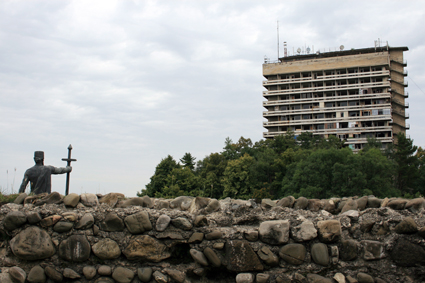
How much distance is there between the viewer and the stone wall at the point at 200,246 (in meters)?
4.56

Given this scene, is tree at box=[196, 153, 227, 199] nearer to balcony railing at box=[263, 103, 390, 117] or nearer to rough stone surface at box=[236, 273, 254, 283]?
balcony railing at box=[263, 103, 390, 117]

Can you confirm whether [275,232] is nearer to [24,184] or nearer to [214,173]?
[24,184]

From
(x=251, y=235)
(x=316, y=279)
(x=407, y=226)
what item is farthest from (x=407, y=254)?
(x=251, y=235)

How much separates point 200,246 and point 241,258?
1.71ft

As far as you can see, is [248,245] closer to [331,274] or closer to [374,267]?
[331,274]

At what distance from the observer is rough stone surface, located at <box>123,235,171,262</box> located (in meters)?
4.66

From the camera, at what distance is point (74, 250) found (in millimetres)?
4652

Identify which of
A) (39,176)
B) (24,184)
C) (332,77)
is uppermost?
(332,77)

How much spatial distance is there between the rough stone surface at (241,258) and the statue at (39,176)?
3.84 m

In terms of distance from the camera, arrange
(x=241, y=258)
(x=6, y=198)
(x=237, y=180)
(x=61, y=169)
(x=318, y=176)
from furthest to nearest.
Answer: (x=237, y=180) → (x=318, y=176) → (x=61, y=169) → (x=6, y=198) → (x=241, y=258)

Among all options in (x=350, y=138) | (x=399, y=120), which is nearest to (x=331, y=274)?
(x=350, y=138)

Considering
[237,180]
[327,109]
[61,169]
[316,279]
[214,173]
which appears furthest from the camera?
[327,109]

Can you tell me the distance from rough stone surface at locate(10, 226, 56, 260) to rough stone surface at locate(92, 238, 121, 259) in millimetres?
529

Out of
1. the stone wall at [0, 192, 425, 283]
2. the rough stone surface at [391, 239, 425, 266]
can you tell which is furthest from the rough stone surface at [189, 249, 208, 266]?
the rough stone surface at [391, 239, 425, 266]
